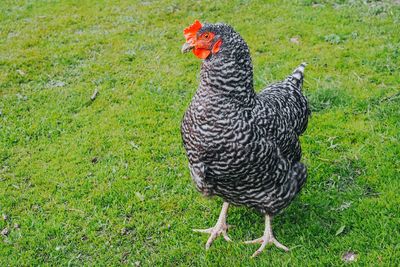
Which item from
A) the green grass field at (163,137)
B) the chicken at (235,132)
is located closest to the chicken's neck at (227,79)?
the chicken at (235,132)

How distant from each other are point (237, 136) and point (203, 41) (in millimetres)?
770

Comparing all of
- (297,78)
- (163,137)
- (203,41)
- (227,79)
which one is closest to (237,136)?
(227,79)

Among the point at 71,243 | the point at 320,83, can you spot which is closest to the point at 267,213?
the point at 71,243

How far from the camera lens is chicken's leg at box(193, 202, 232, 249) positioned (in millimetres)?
4672

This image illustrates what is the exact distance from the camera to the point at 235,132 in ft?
12.6

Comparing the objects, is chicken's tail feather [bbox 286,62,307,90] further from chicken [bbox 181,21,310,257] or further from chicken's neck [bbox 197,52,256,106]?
chicken's neck [bbox 197,52,256,106]

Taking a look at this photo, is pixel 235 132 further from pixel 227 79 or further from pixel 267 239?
pixel 267 239

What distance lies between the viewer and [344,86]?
22.1 feet

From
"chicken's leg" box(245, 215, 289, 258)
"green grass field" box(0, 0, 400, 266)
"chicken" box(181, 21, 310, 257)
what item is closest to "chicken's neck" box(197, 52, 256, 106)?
"chicken" box(181, 21, 310, 257)

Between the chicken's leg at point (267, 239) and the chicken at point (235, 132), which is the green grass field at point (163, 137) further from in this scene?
the chicken at point (235, 132)

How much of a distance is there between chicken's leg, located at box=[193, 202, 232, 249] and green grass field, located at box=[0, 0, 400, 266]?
67 millimetres

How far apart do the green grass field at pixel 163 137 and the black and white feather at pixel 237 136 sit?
653 mm

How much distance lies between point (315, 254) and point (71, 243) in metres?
2.26

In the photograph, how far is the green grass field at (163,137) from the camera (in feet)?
15.2
